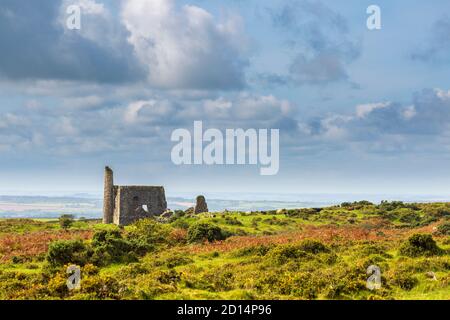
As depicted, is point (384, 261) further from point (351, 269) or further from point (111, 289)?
point (111, 289)

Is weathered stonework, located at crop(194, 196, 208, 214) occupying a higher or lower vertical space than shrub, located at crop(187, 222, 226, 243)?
higher

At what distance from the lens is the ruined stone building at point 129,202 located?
63250 mm

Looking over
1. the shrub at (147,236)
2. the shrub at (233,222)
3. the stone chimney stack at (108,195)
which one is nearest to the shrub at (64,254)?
the shrub at (147,236)

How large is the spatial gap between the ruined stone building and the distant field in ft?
54.9

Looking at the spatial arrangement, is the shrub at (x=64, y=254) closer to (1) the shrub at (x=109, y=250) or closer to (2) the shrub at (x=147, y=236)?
(1) the shrub at (x=109, y=250)

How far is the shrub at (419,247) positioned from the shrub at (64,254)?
→ 1747cm

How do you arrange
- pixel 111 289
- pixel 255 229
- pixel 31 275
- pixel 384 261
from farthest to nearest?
1. pixel 255 229
2. pixel 384 261
3. pixel 31 275
4. pixel 111 289

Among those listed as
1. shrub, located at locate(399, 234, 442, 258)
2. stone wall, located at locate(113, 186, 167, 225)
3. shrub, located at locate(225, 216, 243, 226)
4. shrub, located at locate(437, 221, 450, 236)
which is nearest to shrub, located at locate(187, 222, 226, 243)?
shrub, located at locate(225, 216, 243, 226)

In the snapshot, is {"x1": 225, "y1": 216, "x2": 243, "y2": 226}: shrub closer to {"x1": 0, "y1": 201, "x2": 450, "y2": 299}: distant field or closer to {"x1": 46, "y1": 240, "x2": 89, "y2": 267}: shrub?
{"x1": 0, "y1": 201, "x2": 450, "y2": 299}: distant field

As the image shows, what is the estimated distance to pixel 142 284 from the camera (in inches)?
744

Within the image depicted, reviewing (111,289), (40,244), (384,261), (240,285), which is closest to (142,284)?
(111,289)

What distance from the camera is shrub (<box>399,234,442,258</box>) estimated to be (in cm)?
2770

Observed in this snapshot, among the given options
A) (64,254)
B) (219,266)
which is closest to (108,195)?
(64,254)
